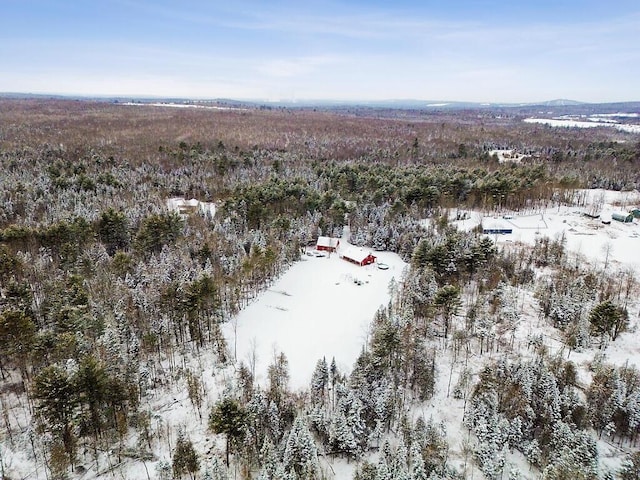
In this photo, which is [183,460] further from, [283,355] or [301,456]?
[283,355]

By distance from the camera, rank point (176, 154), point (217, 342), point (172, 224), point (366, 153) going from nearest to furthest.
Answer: point (217, 342)
point (172, 224)
point (176, 154)
point (366, 153)

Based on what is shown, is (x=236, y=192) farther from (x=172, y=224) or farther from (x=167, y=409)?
(x=167, y=409)

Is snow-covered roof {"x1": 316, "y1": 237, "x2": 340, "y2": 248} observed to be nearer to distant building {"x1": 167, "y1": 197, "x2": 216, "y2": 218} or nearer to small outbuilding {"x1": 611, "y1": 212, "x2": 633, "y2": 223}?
distant building {"x1": 167, "y1": 197, "x2": 216, "y2": 218}

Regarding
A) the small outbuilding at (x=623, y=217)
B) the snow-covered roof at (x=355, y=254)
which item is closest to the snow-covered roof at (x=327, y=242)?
the snow-covered roof at (x=355, y=254)

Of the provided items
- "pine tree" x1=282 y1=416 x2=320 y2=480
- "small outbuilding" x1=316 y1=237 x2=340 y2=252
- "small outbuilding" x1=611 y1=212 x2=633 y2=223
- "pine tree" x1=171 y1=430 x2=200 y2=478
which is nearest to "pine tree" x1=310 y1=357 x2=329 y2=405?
"pine tree" x1=282 y1=416 x2=320 y2=480

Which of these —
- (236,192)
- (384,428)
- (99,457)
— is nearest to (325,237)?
(236,192)

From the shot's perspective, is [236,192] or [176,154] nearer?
[236,192]

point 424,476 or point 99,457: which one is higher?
point 424,476
